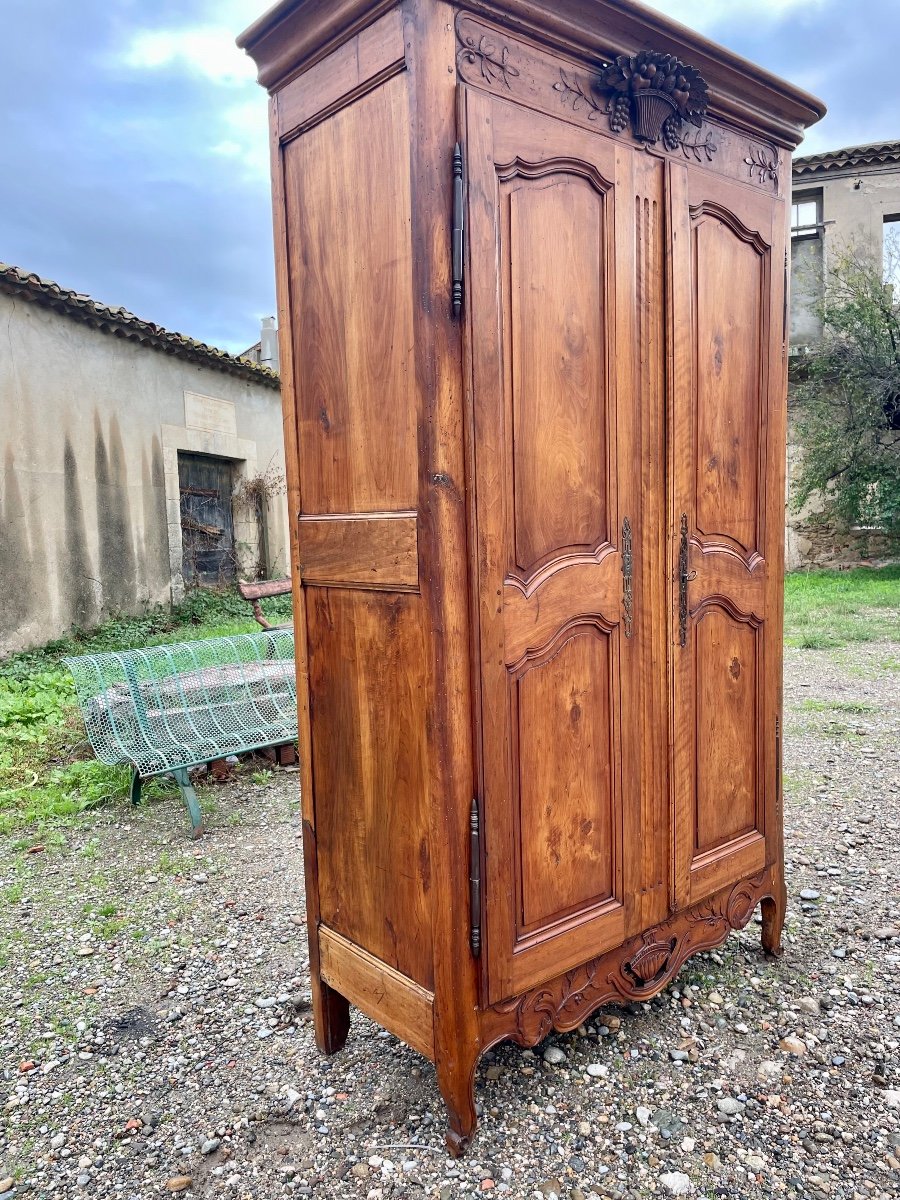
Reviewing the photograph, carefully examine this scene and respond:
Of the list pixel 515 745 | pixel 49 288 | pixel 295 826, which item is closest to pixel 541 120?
pixel 515 745

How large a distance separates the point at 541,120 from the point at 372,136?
0.40 metres

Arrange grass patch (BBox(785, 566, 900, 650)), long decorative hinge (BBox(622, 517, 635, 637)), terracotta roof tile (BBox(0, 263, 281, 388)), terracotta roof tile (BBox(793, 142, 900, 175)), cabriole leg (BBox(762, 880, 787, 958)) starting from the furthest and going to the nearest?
terracotta roof tile (BBox(793, 142, 900, 175)) → grass patch (BBox(785, 566, 900, 650)) → terracotta roof tile (BBox(0, 263, 281, 388)) → cabriole leg (BBox(762, 880, 787, 958)) → long decorative hinge (BBox(622, 517, 635, 637))

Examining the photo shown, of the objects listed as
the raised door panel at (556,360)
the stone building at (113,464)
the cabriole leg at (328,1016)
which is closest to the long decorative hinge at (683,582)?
the raised door panel at (556,360)

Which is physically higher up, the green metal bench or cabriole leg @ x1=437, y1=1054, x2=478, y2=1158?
the green metal bench

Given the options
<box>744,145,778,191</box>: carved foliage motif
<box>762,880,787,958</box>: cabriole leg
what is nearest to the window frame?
<box>744,145,778,191</box>: carved foliage motif

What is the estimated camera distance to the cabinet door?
1738mm

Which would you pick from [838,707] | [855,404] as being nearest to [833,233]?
[855,404]

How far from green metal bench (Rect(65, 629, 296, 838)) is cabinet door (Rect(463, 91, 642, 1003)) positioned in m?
2.46

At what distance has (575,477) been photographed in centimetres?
195

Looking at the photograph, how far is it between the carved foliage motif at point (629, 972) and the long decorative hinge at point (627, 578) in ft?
2.98

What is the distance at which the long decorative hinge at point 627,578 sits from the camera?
2.07 m

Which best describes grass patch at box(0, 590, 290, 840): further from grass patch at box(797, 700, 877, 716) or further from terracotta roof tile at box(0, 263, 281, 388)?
grass patch at box(797, 700, 877, 716)

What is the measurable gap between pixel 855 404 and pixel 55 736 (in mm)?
12239

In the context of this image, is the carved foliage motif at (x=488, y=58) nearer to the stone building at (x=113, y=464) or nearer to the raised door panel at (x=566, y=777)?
the raised door panel at (x=566, y=777)
